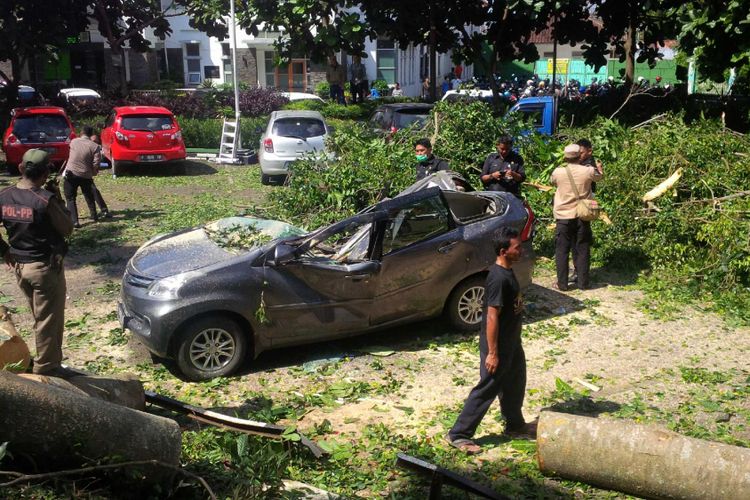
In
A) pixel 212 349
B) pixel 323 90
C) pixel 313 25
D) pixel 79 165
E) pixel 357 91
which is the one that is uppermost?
pixel 313 25

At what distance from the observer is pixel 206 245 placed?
26.0ft

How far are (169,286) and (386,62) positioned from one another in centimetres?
3563

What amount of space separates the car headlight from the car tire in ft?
1.06

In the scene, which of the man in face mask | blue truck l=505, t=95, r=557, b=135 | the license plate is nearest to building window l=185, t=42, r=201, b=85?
the license plate

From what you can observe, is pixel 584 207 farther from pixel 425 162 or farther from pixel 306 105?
pixel 306 105

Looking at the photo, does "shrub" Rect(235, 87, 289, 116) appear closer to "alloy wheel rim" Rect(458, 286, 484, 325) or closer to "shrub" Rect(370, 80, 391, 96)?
"shrub" Rect(370, 80, 391, 96)

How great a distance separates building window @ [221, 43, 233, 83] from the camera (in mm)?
44656

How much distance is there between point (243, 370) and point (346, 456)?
6.69 ft

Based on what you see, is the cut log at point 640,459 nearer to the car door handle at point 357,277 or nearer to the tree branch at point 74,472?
the tree branch at point 74,472

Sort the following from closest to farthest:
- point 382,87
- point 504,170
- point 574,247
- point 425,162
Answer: point 574,247
point 504,170
point 425,162
point 382,87

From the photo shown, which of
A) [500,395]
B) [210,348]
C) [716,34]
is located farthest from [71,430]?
[716,34]

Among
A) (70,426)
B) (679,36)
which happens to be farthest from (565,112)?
(70,426)

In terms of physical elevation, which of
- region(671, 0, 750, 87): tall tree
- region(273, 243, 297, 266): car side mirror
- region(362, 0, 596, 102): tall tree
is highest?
region(362, 0, 596, 102): tall tree

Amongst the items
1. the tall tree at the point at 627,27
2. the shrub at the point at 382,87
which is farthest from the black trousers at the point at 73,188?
the shrub at the point at 382,87
